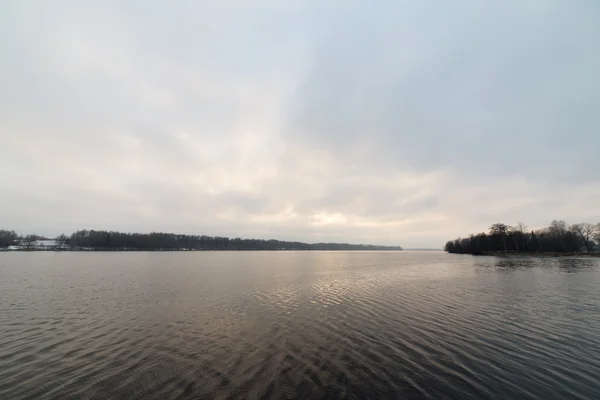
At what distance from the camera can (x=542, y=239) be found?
14412cm

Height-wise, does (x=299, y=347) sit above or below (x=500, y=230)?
below

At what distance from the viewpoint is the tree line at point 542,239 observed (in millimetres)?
130000

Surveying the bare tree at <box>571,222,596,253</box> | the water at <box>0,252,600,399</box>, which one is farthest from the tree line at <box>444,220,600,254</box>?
the water at <box>0,252,600,399</box>

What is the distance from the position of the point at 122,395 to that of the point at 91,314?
52.5 feet

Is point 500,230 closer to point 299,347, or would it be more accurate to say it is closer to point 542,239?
point 542,239

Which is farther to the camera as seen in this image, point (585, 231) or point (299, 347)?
point (585, 231)

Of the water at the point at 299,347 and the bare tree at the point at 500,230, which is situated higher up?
the bare tree at the point at 500,230

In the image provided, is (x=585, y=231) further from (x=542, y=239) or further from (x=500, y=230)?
(x=500, y=230)

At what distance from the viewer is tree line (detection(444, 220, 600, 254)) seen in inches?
5118

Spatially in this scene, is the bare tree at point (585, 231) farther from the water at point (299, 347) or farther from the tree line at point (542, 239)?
the water at point (299, 347)

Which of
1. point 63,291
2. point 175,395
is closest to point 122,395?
point 175,395

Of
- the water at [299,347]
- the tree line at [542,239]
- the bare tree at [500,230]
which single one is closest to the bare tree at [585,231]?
the tree line at [542,239]

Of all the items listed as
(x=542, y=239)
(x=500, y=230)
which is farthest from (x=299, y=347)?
(x=542, y=239)

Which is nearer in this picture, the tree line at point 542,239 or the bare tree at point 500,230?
the tree line at point 542,239
